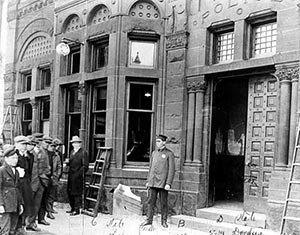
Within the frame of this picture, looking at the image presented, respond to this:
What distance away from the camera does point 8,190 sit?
250 inches

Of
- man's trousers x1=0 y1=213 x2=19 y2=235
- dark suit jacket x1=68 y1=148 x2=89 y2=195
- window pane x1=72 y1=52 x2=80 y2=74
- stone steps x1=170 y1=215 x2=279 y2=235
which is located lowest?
stone steps x1=170 y1=215 x2=279 y2=235

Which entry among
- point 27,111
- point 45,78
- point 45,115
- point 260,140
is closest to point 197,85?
point 260,140

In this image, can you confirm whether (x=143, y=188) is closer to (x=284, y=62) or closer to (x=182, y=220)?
(x=182, y=220)

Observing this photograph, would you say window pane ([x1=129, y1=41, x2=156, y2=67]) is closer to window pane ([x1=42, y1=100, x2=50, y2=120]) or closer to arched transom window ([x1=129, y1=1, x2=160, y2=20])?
arched transom window ([x1=129, y1=1, x2=160, y2=20])

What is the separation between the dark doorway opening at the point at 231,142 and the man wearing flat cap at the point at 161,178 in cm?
154

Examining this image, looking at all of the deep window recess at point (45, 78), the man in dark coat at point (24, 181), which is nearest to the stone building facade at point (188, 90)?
the deep window recess at point (45, 78)

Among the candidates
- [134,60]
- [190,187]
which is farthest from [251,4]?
[190,187]

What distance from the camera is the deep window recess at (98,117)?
33.7 feet

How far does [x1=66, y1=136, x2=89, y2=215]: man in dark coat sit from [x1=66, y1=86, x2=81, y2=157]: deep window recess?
4.52 feet

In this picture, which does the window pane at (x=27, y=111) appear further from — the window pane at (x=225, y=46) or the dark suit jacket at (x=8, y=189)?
the dark suit jacket at (x=8, y=189)

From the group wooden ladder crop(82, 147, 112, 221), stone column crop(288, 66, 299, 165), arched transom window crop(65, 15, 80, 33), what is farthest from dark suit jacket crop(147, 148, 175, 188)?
arched transom window crop(65, 15, 80, 33)

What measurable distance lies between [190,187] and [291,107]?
260 cm

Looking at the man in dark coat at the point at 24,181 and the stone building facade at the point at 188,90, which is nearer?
the man in dark coat at the point at 24,181

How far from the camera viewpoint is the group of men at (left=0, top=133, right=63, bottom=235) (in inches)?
251
